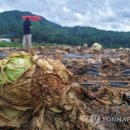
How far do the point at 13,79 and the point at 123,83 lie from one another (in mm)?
4335

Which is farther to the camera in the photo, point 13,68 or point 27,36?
point 27,36

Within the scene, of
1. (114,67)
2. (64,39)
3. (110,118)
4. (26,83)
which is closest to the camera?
Answer: (26,83)

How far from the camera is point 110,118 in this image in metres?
5.86

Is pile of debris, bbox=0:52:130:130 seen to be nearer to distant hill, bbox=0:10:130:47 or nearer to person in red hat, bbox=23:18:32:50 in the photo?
person in red hat, bbox=23:18:32:50

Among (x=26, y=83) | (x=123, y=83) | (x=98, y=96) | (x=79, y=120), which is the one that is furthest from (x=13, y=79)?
(x=123, y=83)

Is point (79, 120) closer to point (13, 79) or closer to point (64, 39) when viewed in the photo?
point (13, 79)
